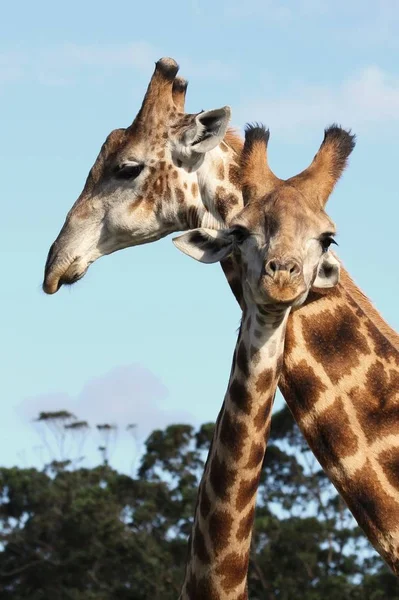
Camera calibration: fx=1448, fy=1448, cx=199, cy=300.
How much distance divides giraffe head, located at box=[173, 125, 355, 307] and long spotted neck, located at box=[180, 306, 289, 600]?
0.27 metres

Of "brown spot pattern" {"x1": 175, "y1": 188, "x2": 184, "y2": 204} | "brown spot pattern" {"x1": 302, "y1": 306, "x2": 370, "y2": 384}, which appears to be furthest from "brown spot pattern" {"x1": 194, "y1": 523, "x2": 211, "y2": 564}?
"brown spot pattern" {"x1": 175, "y1": 188, "x2": 184, "y2": 204}

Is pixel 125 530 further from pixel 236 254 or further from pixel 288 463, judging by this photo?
pixel 236 254

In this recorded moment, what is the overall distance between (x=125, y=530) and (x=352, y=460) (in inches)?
1118

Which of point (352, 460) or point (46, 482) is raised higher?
point (46, 482)

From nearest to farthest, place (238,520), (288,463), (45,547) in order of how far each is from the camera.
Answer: (238,520) → (288,463) → (45,547)

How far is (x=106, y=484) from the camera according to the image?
126ft

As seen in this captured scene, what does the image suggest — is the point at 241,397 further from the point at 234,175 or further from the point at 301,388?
the point at 234,175

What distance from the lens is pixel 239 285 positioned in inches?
388

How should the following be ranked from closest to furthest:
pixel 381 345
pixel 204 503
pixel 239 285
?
pixel 204 503
pixel 381 345
pixel 239 285

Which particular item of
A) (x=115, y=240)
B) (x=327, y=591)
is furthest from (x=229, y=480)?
(x=327, y=591)

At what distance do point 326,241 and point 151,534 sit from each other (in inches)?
1119

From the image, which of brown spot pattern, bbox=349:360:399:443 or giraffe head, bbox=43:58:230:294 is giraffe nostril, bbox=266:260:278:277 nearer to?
brown spot pattern, bbox=349:360:399:443

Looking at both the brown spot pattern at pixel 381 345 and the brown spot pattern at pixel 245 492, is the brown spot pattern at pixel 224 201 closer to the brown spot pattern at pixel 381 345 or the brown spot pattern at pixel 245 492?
the brown spot pattern at pixel 381 345

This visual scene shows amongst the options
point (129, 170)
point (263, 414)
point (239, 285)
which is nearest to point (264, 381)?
point (263, 414)
